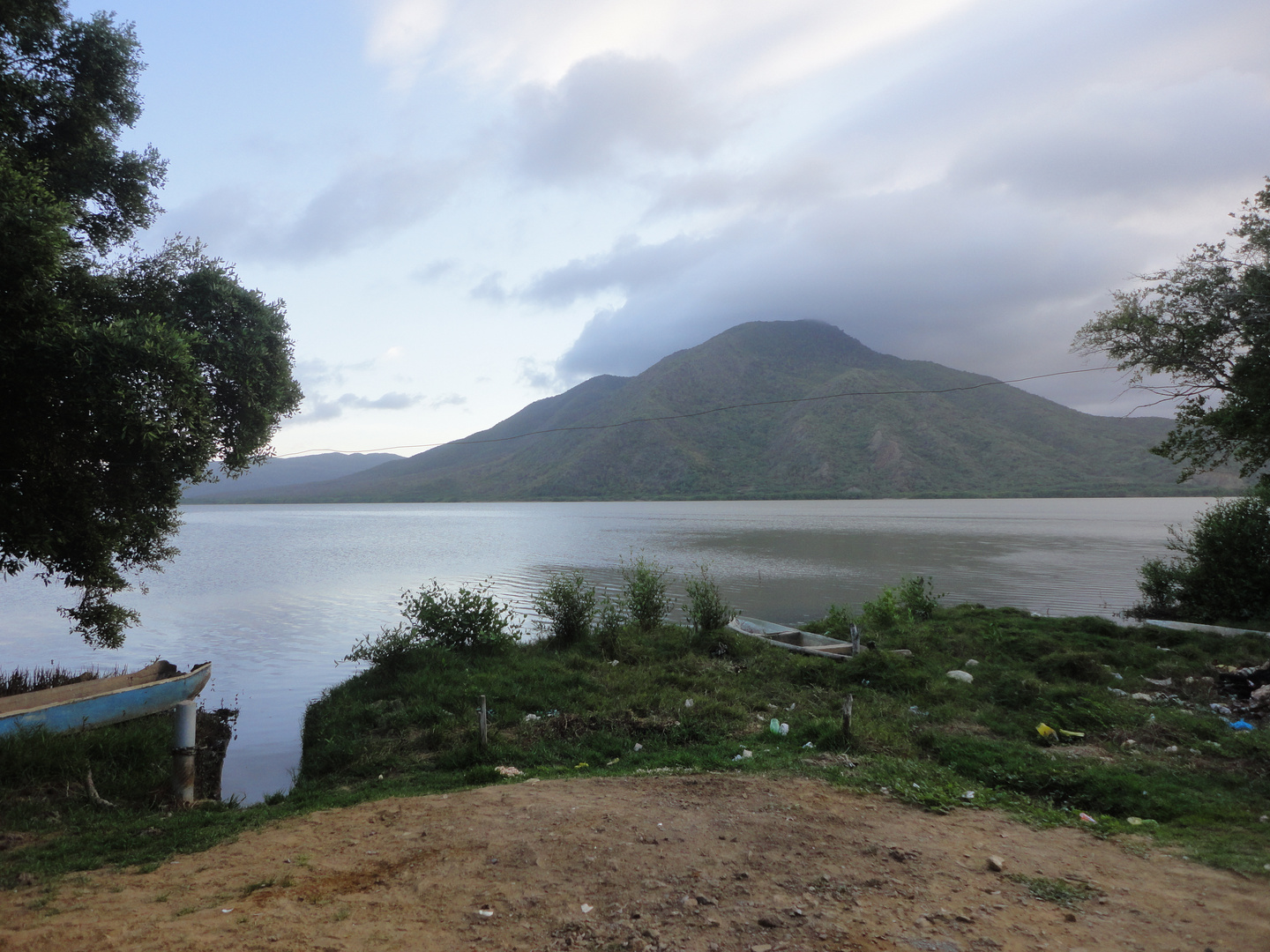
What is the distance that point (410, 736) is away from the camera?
33.8 ft

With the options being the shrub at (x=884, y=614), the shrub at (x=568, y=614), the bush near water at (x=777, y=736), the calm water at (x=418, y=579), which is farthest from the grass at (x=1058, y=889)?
the shrub at (x=884, y=614)

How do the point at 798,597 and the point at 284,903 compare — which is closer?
the point at 284,903

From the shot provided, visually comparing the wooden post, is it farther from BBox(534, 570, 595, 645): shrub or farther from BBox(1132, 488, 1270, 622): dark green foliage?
BBox(1132, 488, 1270, 622): dark green foliage

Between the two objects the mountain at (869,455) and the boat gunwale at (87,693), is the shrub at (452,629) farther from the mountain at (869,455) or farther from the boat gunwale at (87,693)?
the mountain at (869,455)

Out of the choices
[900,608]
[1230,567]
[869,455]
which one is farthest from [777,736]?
[869,455]

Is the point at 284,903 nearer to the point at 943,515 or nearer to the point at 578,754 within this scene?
the point at 578,754

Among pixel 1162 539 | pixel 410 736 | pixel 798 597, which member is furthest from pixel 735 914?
pixel 1162 539

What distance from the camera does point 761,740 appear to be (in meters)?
9.85

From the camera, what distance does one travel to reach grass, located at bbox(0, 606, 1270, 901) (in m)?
6.87

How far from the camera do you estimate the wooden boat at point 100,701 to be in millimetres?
9430

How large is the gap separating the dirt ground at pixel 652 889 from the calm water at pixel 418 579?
5.16 meters

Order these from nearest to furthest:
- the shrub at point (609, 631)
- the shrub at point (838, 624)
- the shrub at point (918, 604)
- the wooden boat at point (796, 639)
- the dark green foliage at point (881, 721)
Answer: the dark green foliage at point (881, 721) < the shrub at point (609, 631) < the wooden boat at point (796, 639) < the shrub at point (838, 624) < the shrub at point (918, 604)

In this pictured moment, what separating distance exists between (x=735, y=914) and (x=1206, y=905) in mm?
3320

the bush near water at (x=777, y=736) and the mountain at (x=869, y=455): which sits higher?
the mountain at (x=869, y=455)
